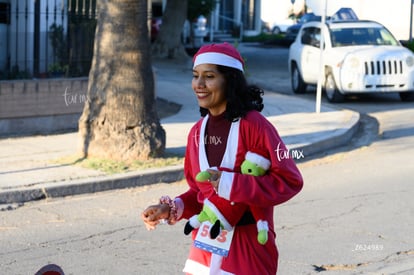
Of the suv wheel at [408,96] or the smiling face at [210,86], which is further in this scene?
the suv wheel at [408,96]

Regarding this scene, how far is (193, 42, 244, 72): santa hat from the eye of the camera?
393cm

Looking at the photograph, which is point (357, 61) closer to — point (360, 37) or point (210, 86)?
point (360, 37)

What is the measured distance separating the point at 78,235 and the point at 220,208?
13.4 feet

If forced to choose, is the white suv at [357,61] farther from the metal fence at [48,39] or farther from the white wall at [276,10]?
the white wall at [276,10]

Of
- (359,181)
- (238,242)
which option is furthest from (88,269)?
(359,181)

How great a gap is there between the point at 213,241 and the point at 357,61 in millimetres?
14303

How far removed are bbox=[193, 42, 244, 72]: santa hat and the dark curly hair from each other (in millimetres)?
28

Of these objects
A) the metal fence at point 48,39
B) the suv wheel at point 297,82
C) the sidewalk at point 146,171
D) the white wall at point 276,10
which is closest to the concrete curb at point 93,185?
the sidewalk at point 146,171

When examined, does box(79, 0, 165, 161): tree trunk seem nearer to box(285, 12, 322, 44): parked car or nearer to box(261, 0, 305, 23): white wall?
box(285, 12, 322, 44): parked car

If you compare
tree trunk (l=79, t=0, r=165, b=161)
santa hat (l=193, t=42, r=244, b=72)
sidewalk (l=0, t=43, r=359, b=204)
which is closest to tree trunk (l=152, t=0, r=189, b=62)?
sidewalk (l=0, t=43, r=359, b=204)

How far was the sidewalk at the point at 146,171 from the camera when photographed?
955 cm

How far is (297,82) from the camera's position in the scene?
20578mm

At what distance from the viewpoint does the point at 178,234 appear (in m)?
7.78

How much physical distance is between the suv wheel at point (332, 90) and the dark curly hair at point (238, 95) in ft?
47.3
